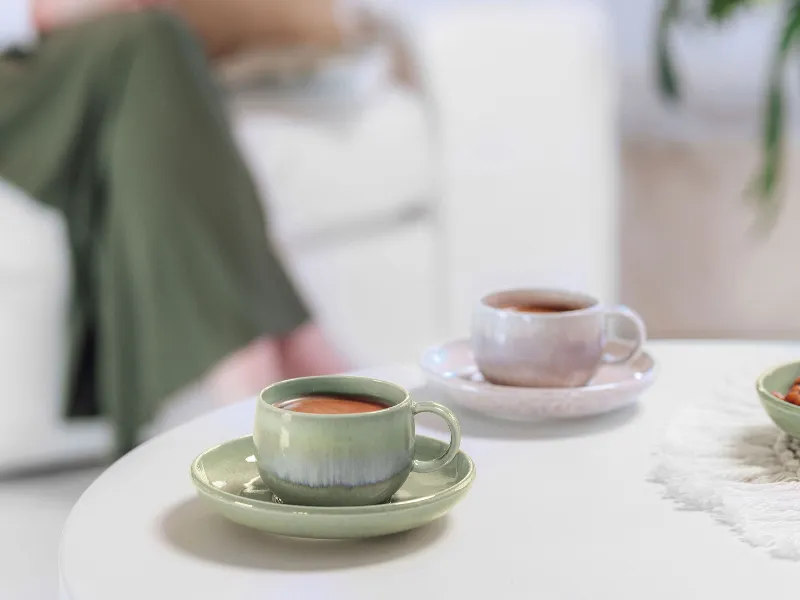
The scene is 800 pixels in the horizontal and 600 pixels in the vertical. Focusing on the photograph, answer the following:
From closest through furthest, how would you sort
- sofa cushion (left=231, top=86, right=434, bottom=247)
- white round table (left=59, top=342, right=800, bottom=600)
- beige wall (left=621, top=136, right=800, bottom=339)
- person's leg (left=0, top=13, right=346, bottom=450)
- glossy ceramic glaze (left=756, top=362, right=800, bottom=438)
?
1. white round table (left=59, top=342, right=800, bottom=600)
2. glossy ceramic glaze (left=756, top=362, right=800, bottom=438)
3. person's leg (left=0, top=13, right=346, bottom=450)
4. sofa cushion (left=231, top=86, right=434, bottom=247)
5. beige wall (left=621, top=136, right=800, bottom=339)

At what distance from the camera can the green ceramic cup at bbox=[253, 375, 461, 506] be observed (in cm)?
49

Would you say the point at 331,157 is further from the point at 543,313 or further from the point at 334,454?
the point at 334,454

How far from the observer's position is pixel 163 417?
1.31 m

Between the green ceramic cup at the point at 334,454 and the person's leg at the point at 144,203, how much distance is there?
75 cm

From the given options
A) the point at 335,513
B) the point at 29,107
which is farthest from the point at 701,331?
the point at 335,513

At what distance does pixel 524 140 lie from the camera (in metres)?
1.96

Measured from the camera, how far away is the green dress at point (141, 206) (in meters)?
1.24

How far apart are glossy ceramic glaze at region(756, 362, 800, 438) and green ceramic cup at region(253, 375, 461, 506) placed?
0.76 feet

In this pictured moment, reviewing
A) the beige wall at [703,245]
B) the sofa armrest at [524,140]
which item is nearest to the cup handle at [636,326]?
the sofa armrest at [524,140]

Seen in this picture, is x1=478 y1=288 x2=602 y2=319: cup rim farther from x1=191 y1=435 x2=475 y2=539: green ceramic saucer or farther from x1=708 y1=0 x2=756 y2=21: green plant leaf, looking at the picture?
x1=708 y1=0 x2=756 y2=21: green plant leaf

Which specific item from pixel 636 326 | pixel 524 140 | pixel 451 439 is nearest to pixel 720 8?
pixel 524 140

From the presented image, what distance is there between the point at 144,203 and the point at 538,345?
2.43ft

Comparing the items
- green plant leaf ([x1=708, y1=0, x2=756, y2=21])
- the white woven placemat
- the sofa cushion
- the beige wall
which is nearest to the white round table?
the white woven placemat

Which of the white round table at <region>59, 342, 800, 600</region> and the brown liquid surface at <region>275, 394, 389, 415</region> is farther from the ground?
the brown liquid surface at <region>275, 394, 389, 415</region>
